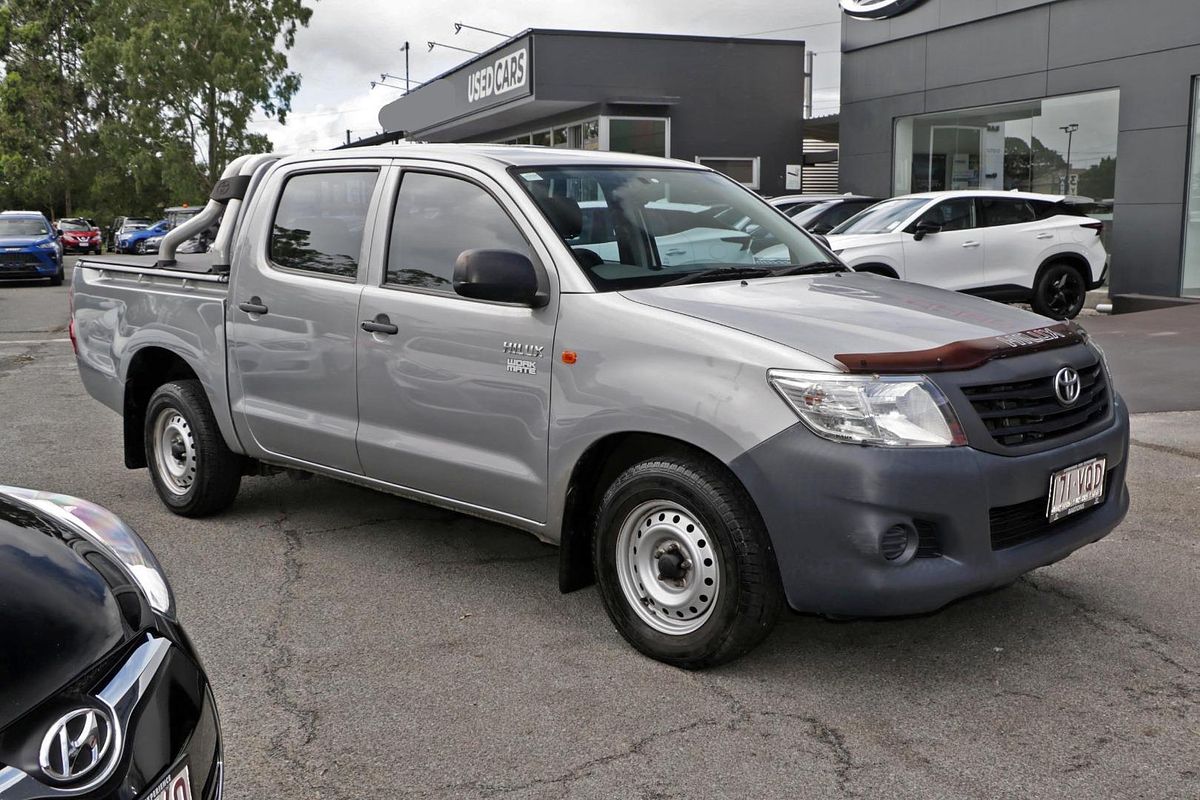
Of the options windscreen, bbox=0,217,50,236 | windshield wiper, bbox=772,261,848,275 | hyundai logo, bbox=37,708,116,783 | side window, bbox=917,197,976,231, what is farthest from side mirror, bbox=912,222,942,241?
windscreen, bbox=0,217,50,236

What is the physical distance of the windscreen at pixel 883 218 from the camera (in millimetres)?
14000

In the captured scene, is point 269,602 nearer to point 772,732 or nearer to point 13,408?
point 772,732

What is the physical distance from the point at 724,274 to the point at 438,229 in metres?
1.19

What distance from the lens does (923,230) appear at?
13.7 metres

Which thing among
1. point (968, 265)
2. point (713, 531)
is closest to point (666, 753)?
point (713, 531)

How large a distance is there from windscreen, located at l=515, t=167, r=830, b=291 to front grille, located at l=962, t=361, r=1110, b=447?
1.25 metres

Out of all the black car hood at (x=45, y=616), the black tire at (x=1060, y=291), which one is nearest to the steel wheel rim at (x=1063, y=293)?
the black tire at (x=1060, y=291)

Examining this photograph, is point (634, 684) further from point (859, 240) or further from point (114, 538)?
point (859, 240)

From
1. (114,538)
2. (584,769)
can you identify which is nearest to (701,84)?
(584,769)

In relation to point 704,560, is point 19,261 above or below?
above

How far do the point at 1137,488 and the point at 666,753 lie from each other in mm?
4100

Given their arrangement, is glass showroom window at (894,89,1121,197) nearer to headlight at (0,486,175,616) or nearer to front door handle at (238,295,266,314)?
front door handle at (238,295,266,314)

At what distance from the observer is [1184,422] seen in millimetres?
8180

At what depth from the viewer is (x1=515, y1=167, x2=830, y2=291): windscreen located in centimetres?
443
